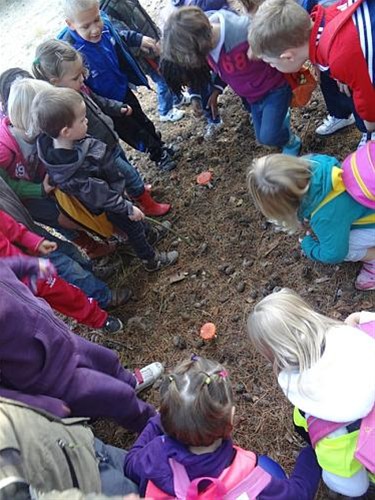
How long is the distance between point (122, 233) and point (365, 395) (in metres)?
2.51

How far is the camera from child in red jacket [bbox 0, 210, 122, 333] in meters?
2.90

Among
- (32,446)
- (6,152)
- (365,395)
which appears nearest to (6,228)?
(6,152)

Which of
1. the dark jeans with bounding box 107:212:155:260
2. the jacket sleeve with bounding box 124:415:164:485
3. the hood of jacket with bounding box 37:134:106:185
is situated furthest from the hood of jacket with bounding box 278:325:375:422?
the dark jeans with bounding box 107:212:155:260

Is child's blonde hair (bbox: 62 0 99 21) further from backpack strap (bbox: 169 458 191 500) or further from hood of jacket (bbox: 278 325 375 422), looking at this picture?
backpack strap (bbox: 169 458 191 500)

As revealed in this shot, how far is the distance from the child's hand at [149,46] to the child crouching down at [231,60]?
84 centimetres

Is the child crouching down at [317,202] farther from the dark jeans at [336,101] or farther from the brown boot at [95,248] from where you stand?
the brown boot at [95,248]

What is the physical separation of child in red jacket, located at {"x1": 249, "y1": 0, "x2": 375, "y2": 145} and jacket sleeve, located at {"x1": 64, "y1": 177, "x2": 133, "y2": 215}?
122 cm

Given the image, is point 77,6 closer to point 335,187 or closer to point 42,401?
point 335,187

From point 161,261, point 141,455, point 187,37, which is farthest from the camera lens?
point 161,261

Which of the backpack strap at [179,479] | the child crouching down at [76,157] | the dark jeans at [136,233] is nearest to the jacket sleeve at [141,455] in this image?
the backpack strap at [179,479]

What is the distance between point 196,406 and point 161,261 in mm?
2162

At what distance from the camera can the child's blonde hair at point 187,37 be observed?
325cm

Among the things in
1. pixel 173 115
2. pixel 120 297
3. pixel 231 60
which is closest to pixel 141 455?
pixel 120 297

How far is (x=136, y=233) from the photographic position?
3.75 meters
